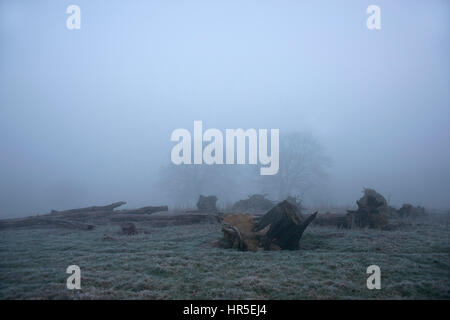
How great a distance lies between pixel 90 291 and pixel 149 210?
31.8ft

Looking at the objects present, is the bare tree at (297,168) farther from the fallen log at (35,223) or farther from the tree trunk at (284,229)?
the fallen log at (35,223)

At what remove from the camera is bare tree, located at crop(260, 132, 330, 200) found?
3291cm

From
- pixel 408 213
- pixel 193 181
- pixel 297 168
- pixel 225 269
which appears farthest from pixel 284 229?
pixel 193 181

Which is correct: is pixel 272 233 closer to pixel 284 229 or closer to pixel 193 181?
pixel 284 229

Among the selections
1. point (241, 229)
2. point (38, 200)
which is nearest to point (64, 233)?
point (241, 229)

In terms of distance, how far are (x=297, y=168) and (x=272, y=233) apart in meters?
26.8

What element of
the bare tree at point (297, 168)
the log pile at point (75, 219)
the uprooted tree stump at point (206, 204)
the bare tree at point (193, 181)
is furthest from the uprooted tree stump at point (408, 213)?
the bare tree at point (193, 181)

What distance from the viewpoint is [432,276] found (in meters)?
4.96

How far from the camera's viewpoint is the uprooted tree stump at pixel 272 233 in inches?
288

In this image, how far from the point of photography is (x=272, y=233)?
7.53m

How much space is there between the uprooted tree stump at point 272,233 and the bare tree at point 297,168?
25612 millimetres

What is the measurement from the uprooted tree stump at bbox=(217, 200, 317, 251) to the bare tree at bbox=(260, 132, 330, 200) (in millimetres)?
25612

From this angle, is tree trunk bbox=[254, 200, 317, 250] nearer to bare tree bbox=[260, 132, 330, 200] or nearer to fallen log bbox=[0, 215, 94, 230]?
fallen log bbox=[0, 215, 94, 230]

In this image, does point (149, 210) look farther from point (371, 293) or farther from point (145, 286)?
point (371, 293)
